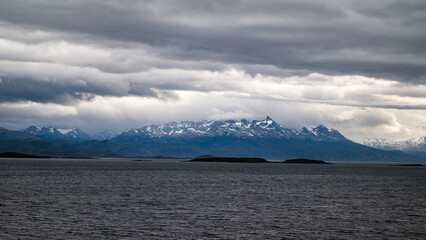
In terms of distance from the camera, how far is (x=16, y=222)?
2702 inches

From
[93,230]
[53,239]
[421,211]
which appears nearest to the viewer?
[53,239]

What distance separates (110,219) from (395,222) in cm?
4405

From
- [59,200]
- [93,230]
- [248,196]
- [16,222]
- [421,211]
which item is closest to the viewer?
[93,230]

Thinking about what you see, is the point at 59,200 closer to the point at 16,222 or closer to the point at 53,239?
the point at 16,222

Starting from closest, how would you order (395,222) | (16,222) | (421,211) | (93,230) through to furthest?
(93,230), (16,222), (395,222), (421,211)

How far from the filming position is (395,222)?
242 feet

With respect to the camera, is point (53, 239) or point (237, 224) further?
point (237, 224)

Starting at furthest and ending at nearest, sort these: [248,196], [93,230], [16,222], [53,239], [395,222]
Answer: [248,196] → [395,222] → [16,222] → [93,230] → [53,239]

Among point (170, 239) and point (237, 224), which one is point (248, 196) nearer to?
point (237, 224)

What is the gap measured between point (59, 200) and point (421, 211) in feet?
231

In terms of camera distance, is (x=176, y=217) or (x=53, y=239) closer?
(x=53, y=239)

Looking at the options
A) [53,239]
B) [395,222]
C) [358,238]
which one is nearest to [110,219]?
[53,239]

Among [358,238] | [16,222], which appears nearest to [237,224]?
[358,238]

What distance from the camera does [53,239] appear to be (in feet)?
190
